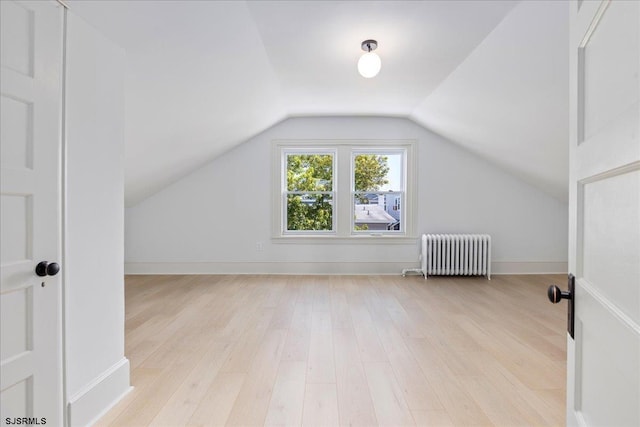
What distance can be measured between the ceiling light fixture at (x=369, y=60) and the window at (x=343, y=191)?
2.24 meters

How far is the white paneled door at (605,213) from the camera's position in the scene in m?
0.59

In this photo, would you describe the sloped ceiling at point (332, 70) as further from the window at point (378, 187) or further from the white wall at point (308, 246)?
the window at point (378, 187)

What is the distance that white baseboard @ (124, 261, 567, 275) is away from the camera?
16.0 ft

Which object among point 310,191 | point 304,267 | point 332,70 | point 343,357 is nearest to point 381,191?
point 310,191

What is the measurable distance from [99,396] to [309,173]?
382cm

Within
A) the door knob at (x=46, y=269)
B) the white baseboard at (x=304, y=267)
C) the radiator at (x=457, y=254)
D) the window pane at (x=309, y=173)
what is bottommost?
the white baseboard at (x=304, y=267)

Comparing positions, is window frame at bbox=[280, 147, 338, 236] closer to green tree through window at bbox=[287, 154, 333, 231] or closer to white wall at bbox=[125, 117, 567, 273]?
green tree through window at bbox=[287, 154, 333, 231]

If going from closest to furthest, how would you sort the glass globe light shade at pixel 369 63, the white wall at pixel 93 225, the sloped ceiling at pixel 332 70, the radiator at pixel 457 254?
the white wall at pixel 93 225
the sloped ceiling at pixel 332 70
the glass globe light shade at pixel 369 63
the radiator at pixel 457 254

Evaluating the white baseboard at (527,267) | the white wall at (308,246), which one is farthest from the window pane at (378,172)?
the white baseboard at (527,267)

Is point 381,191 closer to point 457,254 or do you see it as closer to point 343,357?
point 457,254

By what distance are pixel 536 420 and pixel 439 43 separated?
2.61 meters

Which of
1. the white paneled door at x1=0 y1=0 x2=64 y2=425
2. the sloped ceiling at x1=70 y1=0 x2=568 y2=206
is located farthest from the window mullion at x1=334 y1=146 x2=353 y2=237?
the white paneled door at x1=0 y1=0 x2=64 y2=425

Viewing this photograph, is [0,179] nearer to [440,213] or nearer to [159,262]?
[159,262]

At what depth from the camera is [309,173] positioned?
A: 5.03m
